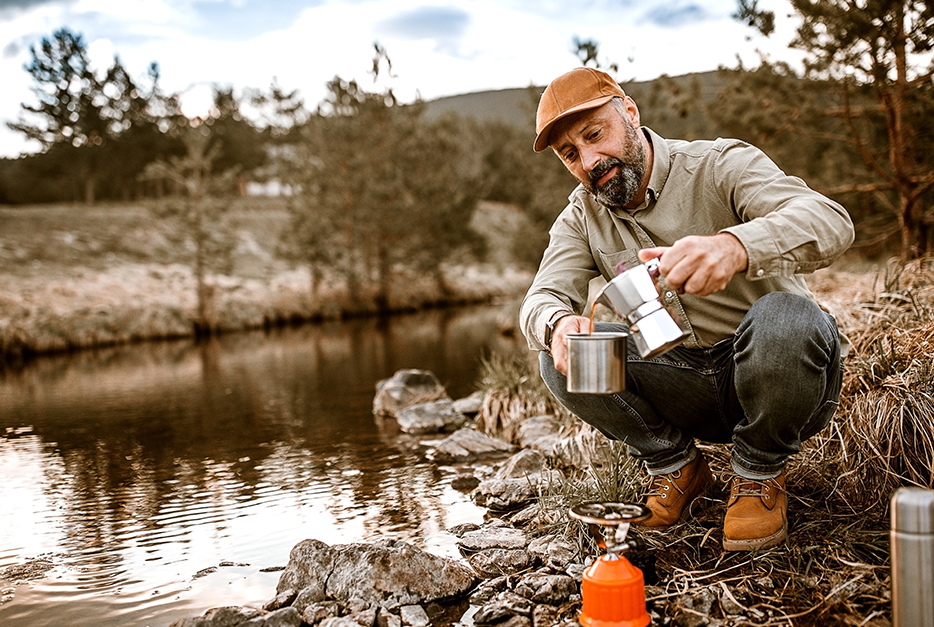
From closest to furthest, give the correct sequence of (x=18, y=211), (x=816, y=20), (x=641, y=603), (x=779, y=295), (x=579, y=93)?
(x=641, y=603), (x=779, y=295), (x=579, y=93), (x=816, y=20), (x=18, y=211)

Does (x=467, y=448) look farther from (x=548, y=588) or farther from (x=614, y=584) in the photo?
(x=614, y=584)

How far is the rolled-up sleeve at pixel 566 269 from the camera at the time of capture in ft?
9.89

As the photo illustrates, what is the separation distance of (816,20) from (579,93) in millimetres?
6673

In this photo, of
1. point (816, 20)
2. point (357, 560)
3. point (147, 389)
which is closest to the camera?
point (357, 560)

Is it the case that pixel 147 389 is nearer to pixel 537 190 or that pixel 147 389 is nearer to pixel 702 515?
pixel 702 515

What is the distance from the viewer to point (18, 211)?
89.2ft

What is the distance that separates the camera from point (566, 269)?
3.09m

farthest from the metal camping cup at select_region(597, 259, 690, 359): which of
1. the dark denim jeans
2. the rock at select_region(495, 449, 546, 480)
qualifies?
the rock at select_region(495, 449, 546, 480)

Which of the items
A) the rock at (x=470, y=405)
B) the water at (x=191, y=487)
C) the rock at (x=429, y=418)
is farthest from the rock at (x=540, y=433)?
the rock at (x=470, y=405)

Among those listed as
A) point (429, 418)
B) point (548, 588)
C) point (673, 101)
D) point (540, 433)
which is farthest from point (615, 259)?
point (673, 101)

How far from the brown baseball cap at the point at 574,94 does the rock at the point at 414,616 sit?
175cm

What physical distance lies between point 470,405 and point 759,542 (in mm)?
4383

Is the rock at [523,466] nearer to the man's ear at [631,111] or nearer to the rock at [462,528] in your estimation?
the rock at [462,528]

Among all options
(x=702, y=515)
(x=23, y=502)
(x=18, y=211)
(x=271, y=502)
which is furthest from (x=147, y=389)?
(x=18, y=211)
